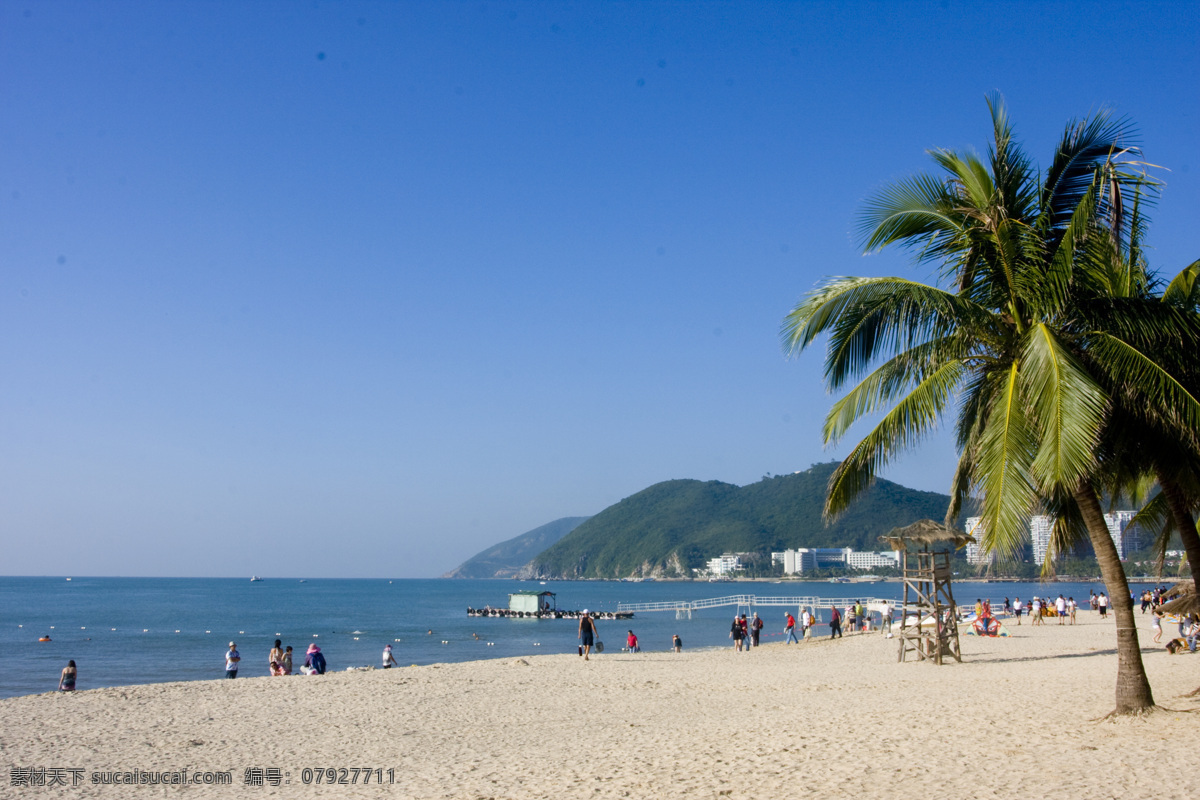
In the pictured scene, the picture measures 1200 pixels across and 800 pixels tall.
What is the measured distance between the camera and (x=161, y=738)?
1148 cm

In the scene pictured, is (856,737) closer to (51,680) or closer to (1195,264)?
(1195,264)

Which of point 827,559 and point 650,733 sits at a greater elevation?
point 650,733

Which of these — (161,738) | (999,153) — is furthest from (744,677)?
(999,153)

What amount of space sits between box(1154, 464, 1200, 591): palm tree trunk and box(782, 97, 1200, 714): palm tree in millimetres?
647

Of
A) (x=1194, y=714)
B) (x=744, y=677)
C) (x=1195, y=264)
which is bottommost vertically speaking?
(x=744, y=677)

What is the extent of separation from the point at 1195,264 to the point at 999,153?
2323 mm

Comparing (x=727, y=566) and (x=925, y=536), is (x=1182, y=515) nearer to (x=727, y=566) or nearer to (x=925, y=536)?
(x=925, y=536)

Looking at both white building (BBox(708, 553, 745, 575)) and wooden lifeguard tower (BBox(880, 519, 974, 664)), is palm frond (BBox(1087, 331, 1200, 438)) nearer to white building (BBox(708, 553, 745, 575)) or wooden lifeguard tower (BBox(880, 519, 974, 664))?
wooden lifeguard tower (BBox(880, 519, 974, 664))

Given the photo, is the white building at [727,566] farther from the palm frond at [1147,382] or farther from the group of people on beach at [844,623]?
the palm frond at [1147,382]

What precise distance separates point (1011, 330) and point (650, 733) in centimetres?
657

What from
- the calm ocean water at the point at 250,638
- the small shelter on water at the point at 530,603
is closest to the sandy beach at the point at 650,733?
the calm ocean water at the point at 250,638

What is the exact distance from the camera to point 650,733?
35.8ft

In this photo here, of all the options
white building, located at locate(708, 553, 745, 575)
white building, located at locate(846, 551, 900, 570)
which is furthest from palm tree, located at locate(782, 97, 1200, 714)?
white building, located at locate(846, 551, 900, 570)

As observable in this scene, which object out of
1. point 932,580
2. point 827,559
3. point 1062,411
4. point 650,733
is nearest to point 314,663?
point 650,733
